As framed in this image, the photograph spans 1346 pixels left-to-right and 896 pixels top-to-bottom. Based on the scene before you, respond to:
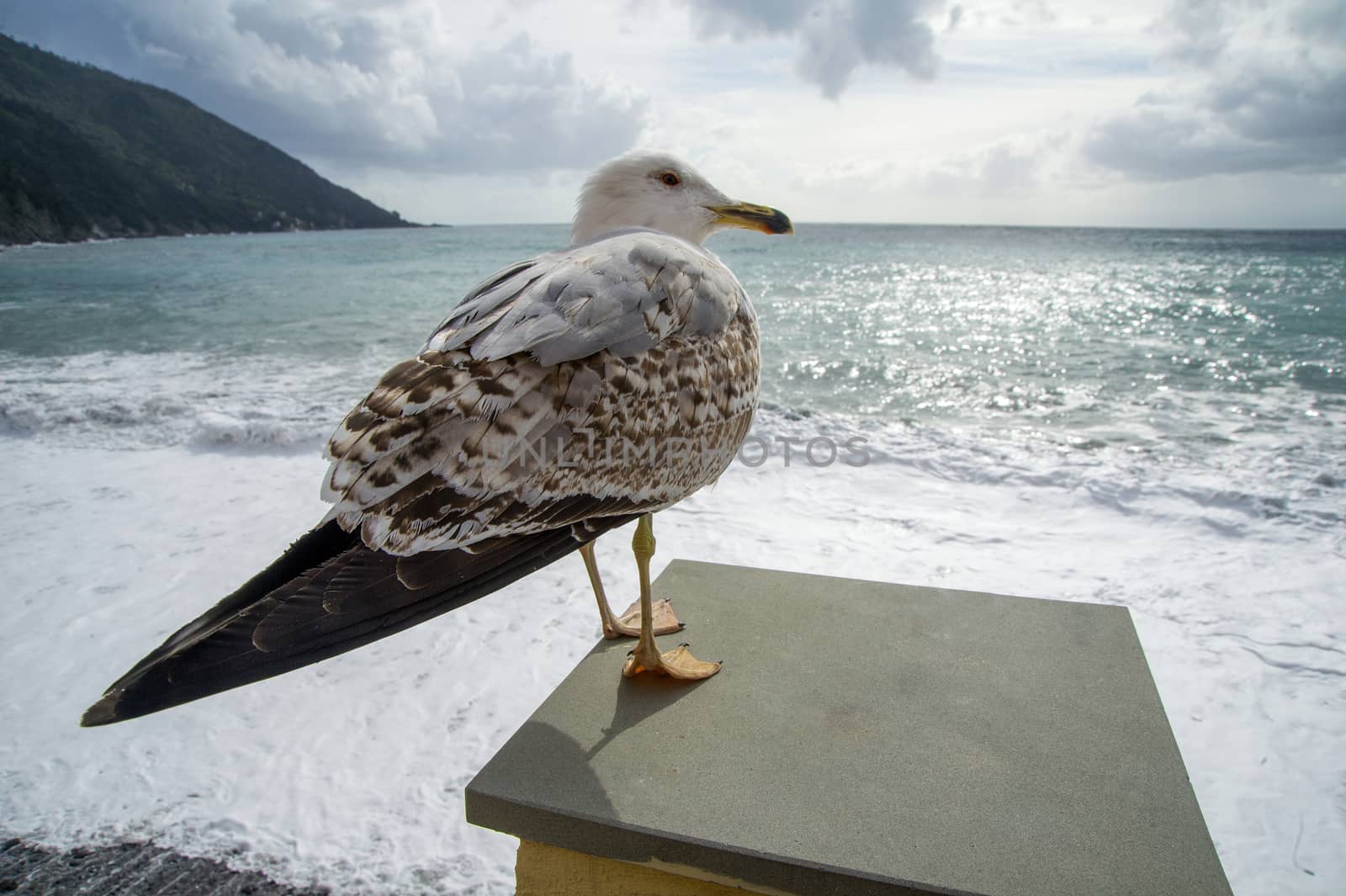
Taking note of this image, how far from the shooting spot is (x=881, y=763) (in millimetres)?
1997

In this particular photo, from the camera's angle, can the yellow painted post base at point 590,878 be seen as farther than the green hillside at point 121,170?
No

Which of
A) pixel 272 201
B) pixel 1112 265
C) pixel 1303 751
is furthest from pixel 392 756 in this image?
pixel 272 201

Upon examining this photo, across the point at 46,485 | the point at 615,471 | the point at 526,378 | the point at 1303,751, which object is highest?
the point at 526,378

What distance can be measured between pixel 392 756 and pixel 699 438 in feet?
6.42

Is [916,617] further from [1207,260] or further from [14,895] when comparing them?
[1207,260]

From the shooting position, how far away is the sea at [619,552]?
273 cm

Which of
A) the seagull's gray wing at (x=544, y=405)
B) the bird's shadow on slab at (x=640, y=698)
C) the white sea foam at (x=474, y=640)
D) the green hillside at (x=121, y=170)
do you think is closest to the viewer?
the seagull's gray wing at (x=544, y=405)

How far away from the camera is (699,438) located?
207 cm

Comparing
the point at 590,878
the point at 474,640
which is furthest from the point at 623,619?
the point at 474,640

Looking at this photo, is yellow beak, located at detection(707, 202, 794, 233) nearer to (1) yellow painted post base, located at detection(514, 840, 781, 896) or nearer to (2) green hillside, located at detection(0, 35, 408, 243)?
(1) yellow painted post base, located at detection(514, 840, 781, 896)

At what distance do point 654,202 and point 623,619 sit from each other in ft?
4.93

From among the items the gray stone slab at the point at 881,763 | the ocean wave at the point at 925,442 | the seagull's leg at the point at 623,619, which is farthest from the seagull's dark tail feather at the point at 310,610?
the ocean wave at the point at 925,442

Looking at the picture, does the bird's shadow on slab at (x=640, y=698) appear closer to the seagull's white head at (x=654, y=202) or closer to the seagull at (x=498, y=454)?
the seagull at (x=498, y=454)

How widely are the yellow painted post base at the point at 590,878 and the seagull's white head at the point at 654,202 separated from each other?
6.17 feet
